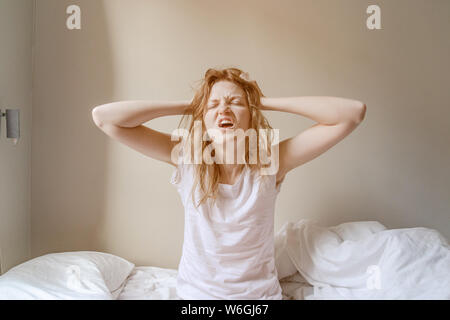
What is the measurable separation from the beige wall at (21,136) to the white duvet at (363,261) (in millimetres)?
1267

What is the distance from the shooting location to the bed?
114 centimetres

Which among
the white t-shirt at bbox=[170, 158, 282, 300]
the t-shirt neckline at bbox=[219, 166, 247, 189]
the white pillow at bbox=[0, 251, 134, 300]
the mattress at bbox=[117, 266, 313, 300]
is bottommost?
the mattress at bbox=[117, 266, 313, 300]

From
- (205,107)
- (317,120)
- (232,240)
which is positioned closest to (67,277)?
(232,240)

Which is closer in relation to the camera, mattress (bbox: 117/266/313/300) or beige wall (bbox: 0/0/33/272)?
mattress (bbox: 117/266/313/300)

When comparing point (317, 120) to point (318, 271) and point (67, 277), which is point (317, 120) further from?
point (67, 277)

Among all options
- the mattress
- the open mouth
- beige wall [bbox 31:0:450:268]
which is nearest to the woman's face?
the open mouth

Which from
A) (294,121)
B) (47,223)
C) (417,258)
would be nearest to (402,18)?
(294,121)

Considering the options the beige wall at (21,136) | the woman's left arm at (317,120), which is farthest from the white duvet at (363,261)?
the beige wall at (21,136)

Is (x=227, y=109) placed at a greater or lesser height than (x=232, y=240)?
greater

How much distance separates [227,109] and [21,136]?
3.73 feet

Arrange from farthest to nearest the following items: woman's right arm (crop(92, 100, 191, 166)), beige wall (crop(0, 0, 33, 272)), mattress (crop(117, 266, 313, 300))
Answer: beige wall (crop(0, 0, 33, 272)) < mattress (crop(117, 266, 313, 300)) < woman's right arm (crop(92, 100, 191, 166))

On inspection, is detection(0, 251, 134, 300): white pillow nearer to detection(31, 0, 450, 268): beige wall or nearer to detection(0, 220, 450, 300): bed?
detection(0, 220, 450, 300): bed

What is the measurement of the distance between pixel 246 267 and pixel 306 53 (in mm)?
1076

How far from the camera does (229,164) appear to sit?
47.6 inches
